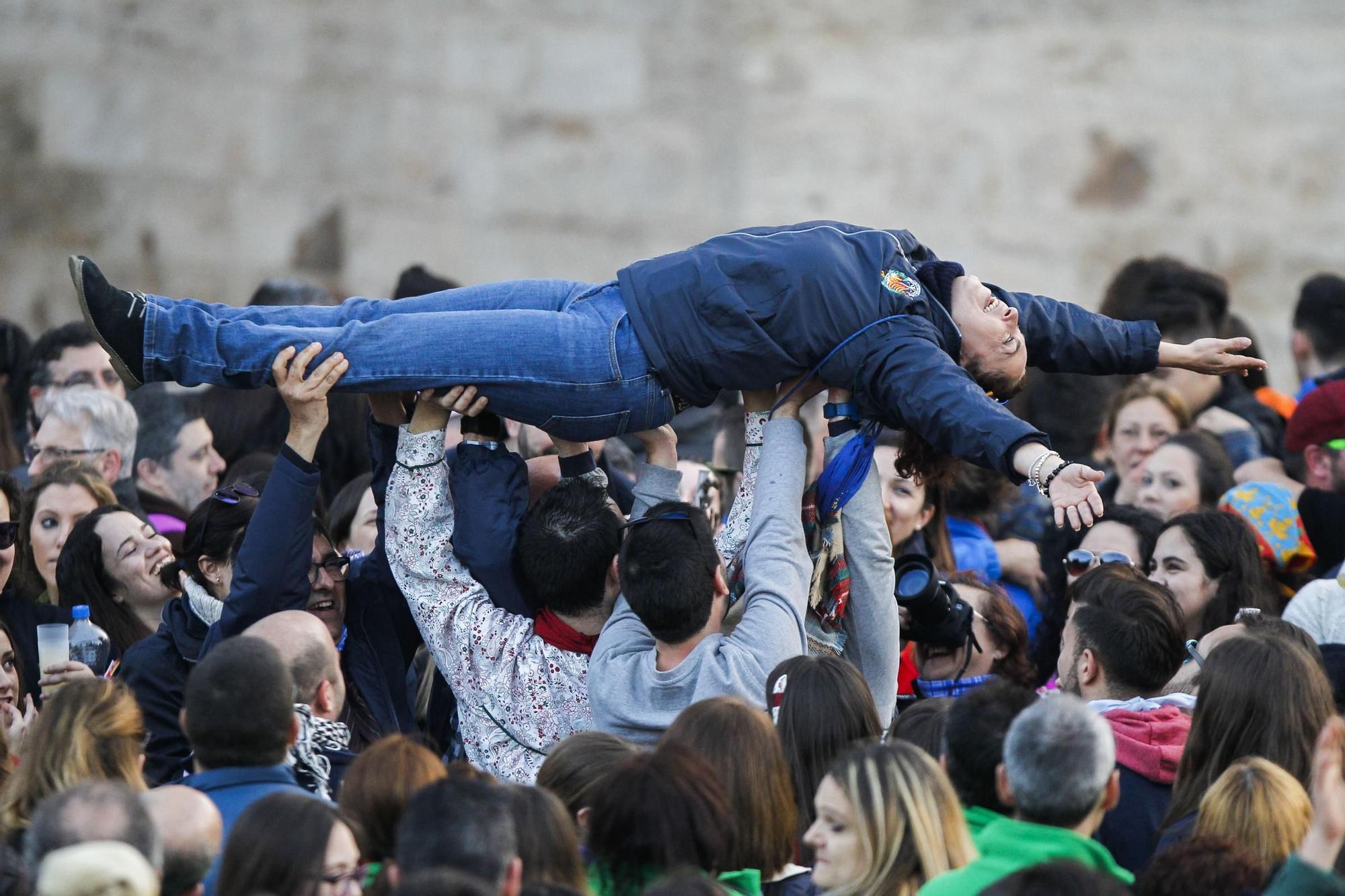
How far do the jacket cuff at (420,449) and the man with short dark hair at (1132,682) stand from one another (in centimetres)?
159

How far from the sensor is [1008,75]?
947cm

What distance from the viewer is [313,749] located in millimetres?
3676

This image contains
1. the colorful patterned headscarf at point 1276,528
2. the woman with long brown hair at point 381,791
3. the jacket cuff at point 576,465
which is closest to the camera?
the woman with long brown hair at point 381,791

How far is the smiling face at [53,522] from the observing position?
5.24m

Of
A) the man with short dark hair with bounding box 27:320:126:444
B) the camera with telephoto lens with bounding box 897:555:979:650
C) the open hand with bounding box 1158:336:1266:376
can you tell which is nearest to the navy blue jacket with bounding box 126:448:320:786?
the camera with telephoto lens with bounding box 897:555:979:650

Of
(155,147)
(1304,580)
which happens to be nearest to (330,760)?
(1304,580)

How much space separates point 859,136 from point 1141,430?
357 centimetres

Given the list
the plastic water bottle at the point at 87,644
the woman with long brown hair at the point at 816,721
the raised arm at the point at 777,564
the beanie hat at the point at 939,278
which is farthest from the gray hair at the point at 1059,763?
the plastic water bottle at the point at 87,644

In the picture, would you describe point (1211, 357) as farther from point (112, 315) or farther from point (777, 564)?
point (112, 315)

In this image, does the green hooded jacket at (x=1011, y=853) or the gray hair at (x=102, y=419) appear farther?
the gray hair at (x=102, y=419)

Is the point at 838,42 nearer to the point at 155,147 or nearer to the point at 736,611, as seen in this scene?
the point at 155,147

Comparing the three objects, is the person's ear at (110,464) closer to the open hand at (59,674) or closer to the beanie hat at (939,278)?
the open hand at (59,674)

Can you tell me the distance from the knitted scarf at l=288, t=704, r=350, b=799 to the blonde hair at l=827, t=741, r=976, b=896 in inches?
44.3

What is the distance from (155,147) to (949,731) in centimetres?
662
